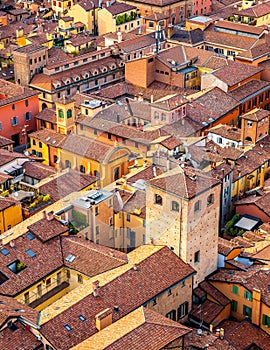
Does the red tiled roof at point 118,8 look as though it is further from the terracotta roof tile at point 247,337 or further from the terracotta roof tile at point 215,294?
the terracotta roof tile at point 247,337

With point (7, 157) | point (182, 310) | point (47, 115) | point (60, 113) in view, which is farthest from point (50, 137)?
point (182, 310)

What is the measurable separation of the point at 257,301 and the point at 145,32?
146ft

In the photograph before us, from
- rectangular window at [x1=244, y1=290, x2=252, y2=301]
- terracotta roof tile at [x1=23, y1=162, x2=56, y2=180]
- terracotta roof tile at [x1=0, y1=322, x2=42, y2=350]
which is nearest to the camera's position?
terracotta roof tile at [x1=0, y1=322, x2=42, y2=350]

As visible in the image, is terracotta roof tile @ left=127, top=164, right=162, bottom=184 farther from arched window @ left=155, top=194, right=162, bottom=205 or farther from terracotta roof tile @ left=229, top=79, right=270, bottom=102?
terracotta roof tile @ left=229, top=79, right=270, bottom=102

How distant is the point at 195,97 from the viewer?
57.6 meters

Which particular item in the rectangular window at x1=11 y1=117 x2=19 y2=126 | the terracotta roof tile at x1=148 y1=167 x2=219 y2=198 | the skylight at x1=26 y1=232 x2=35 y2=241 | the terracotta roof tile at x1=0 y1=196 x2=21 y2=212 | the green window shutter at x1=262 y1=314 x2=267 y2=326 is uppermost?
the terracotta roof tile at x1=148 y1=167 x2=219 y2=198

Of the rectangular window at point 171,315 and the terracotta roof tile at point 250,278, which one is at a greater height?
the terracotta roof tile at point 250,278

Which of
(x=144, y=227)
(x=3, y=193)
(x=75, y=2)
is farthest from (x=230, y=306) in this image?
(x=75, y=2)

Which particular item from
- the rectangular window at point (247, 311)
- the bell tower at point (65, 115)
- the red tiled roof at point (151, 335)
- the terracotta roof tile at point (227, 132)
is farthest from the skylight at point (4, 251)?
the terracotta roof tile at point (227, 132)

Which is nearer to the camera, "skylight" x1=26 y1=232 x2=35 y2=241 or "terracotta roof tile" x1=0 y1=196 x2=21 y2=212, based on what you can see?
"skylight" x1=26 y1=232 x2=35 y2=241

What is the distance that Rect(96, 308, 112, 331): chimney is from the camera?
3156 cm

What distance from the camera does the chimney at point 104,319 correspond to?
104 ft

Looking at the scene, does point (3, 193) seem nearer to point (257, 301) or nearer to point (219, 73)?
point (257, 301)

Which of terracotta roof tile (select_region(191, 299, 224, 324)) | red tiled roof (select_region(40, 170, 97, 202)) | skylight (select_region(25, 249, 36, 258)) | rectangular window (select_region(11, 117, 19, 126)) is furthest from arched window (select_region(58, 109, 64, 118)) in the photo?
terracotta roof tile (select_region(191, 299, 224, 324))
